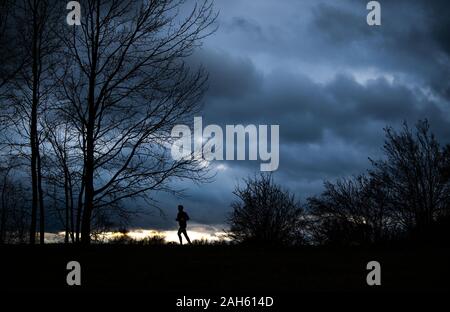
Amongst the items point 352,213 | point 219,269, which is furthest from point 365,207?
point 219,269

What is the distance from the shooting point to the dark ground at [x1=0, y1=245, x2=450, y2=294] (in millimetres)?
8852

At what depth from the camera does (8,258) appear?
11.9 meters

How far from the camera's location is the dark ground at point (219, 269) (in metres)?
8.85

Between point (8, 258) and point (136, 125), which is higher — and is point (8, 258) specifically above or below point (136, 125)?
below

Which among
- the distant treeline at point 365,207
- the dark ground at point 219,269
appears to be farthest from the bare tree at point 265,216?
the dark ground at point 219,269

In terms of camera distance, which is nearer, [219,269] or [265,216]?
[219,269]

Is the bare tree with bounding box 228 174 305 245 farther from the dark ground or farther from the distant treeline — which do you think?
the dark ground

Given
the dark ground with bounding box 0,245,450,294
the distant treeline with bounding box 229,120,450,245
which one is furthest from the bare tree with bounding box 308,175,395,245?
the dark ground with bounding box 0,245,450,294

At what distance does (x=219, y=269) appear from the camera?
10.9 m

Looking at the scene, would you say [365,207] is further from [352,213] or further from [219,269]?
[219,269]

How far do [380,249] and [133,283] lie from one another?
1009 centimetres

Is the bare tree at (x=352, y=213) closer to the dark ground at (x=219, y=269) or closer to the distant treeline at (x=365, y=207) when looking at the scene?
the distant treeline at (x=365, y=207)
